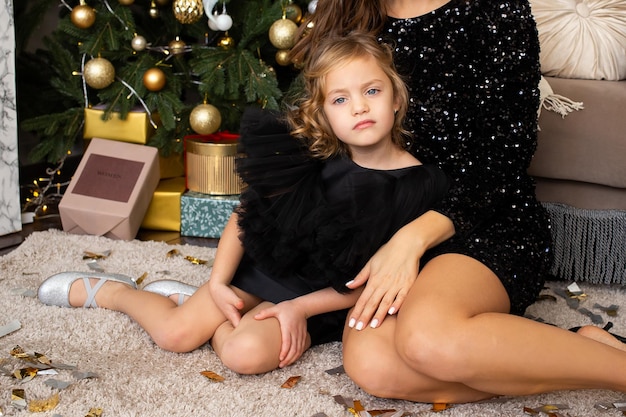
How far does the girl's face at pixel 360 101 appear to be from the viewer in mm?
1466

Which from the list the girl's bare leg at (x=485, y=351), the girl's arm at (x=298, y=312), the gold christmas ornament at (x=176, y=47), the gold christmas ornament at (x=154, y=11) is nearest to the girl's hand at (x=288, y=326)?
the girl's arm at (x=298, y=312)

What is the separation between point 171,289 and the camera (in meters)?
1.81

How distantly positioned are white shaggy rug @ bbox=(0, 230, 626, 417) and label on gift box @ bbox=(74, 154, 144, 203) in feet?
1.78

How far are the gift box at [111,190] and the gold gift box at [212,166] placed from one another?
118mm

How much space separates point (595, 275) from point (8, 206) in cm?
180

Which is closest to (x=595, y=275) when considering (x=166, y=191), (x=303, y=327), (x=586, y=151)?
(x=586, y=151)

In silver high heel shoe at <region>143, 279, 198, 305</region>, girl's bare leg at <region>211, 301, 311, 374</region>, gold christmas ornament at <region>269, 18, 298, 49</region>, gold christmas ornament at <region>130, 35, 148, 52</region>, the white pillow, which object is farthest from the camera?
gold christmas ornament at <region>130, 35, 148, 52</region>

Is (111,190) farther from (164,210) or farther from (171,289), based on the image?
(171,289)

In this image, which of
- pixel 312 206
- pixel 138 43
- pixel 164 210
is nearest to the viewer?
pixel 312 206

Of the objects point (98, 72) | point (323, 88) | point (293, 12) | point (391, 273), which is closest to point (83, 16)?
point (98, 72)

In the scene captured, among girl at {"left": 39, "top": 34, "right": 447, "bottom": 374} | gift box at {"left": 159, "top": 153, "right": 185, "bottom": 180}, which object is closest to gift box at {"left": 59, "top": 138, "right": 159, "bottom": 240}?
gift box at {"left": 159, "top": 153, "right": 185, "bottom": 180}

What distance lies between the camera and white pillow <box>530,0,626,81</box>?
7.32 feet

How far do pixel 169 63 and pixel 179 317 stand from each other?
1313mm

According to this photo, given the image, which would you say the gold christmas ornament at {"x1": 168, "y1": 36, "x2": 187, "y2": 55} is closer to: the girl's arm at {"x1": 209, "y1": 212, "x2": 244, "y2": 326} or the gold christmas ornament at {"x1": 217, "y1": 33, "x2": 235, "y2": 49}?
the gold christmas ornament at {"x1": 217, "y1": 33, "x2": 235, "y2": 49}
